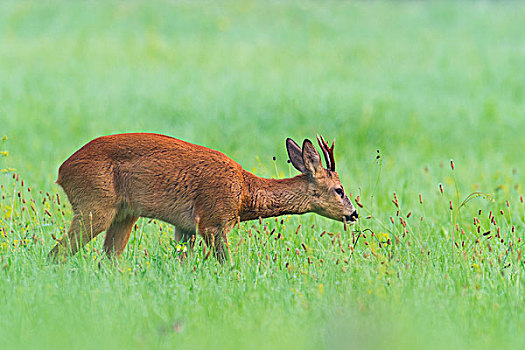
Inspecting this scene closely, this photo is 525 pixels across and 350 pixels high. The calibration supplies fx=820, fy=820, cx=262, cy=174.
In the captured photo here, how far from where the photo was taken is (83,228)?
5.84 meters

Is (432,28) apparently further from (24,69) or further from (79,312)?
(79,312)

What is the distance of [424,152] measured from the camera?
1238 centimetres

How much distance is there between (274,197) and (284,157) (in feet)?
17.9

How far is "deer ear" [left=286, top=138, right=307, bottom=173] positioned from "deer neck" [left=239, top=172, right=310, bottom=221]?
83 mm

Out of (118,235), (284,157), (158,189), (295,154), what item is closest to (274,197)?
(295,154)

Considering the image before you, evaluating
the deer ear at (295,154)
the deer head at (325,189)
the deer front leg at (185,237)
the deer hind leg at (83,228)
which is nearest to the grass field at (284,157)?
the deer front leg at (185,237)

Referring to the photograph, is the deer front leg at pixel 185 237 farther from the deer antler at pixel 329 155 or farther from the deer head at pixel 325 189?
the deer antler at pixel 329 155

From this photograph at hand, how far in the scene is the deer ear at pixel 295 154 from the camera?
20.3ft

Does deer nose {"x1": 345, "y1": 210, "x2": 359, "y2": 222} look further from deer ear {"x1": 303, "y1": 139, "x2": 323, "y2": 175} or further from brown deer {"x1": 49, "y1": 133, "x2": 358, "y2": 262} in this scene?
deer ear {"x1": 303, "y1": 139, "x2": 323, "y2": 175}

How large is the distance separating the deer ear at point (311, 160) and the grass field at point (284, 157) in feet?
1.94

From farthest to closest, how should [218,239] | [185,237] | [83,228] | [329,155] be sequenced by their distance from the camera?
[185,237]
[329,155]
[218,239]
[83,228]

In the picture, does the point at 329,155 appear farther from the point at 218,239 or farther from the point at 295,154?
the point at 218,239

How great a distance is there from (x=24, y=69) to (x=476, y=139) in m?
9.64

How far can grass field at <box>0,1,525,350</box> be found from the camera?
455cm
